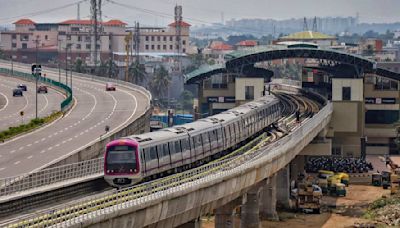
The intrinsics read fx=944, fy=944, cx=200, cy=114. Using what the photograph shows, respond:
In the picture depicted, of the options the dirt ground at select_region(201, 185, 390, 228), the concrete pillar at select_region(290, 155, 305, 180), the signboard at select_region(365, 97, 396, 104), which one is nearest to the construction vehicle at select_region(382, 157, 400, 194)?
the dirt ground at select_region(201, 185, 390, 228)

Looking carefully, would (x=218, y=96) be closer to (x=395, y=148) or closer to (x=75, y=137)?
(x=395, y=148)

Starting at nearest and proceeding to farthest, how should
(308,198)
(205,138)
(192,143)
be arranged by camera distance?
(192,143), (205,138), (308,198)

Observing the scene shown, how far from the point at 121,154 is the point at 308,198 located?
149 ft

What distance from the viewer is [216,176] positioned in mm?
60281

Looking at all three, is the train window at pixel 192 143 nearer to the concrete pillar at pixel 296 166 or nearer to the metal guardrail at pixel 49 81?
the concrete pillar at pixel 296 166

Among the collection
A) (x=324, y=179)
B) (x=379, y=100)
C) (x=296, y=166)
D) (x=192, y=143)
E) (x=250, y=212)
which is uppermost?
(x=192, y=143)

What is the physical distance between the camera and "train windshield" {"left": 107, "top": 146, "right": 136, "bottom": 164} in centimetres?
5656

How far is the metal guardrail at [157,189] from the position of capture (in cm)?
4219

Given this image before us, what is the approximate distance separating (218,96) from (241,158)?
70.1m

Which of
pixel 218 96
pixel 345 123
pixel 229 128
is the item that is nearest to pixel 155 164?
pixel 229 128

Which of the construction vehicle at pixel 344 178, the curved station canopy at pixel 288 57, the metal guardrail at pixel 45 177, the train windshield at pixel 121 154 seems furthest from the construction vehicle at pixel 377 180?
the train windshield at pixel 121 154

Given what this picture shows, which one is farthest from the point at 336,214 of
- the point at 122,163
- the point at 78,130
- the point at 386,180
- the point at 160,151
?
the point at 122,163

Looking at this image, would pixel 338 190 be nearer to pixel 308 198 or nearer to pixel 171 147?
pixel 308 198

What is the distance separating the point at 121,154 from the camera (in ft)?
186
